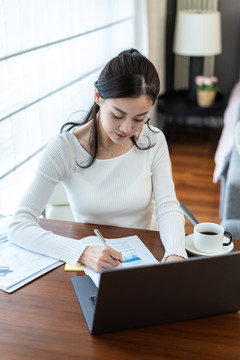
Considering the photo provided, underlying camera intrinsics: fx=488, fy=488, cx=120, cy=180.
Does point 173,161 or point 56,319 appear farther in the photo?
point 173,161

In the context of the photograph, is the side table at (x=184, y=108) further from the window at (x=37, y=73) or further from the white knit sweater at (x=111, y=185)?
the white knit sweater at (x=111, y=185)

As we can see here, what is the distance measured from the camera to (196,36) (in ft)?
13.2

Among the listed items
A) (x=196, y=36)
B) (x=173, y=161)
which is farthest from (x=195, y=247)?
(x=196, y=36)

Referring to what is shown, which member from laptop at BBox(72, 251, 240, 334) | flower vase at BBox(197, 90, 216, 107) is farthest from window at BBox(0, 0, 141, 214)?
flower vase at BBox(197, 90, 216, 107)

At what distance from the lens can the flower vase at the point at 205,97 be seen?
4.09 m

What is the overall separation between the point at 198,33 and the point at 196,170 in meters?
1.15

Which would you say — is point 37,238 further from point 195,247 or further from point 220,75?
point 220,75

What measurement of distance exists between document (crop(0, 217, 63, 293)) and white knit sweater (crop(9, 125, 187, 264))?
0.12 metres

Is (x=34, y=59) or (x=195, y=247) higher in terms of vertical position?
(x=34, y=59)

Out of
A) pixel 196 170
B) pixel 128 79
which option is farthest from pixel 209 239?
pixel 196 170

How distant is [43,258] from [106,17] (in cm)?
216

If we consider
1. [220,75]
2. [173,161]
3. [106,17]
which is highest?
[106,17]

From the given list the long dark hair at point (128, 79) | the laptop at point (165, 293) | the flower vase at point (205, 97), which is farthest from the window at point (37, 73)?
the flower vase at point (205, 97)

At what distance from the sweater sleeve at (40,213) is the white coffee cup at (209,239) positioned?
1.05 feet
